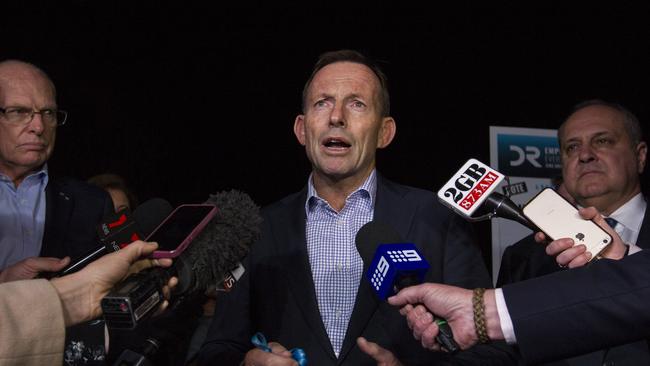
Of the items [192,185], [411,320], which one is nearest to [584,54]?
[192,185]

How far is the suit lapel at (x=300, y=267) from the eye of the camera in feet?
6.30

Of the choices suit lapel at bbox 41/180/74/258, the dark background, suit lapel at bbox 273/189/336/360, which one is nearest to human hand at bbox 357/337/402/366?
suit lapel at bbox 273/189/336/360

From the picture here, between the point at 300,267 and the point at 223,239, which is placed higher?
the point at 223,239

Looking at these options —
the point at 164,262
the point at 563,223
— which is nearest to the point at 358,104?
the point at 563,223

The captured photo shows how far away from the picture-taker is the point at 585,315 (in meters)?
1.40

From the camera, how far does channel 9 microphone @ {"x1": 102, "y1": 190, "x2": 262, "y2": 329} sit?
48.8 inches

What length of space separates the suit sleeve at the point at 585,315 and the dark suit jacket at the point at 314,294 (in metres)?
0.45

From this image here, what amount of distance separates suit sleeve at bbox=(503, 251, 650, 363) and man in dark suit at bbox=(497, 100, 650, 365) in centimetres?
121

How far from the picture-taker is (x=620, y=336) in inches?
55.1

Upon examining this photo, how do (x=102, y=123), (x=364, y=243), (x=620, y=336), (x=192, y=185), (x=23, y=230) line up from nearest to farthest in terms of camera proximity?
(x=620, y=336), (x=364, y=243), (x=23, y=230), (x=102, y=123), (x=192, y=185)

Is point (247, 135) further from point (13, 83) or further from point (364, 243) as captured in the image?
point (364, 243)

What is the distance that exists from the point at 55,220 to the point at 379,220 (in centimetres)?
143

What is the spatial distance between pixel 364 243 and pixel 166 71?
349 centimetres

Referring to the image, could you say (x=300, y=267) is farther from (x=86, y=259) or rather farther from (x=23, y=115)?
(x=23, y=115)
